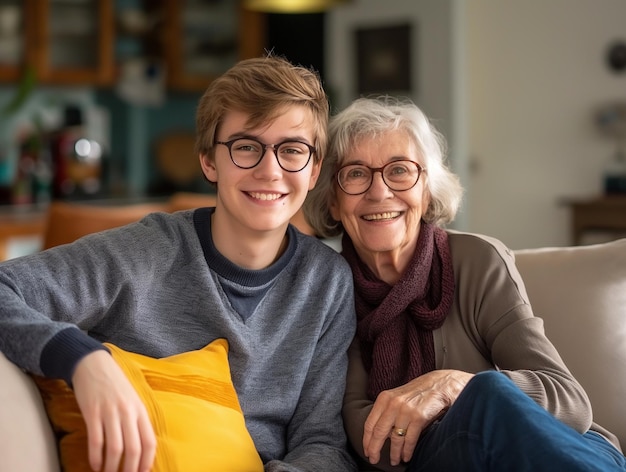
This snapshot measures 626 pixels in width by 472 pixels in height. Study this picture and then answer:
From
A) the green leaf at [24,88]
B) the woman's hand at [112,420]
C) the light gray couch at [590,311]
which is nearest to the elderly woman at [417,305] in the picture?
the light gray couch at [590,311]

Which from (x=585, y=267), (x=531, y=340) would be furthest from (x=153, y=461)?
(x=585, y=267)

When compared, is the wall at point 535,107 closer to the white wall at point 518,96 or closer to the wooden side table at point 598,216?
the white wall at point 518,96

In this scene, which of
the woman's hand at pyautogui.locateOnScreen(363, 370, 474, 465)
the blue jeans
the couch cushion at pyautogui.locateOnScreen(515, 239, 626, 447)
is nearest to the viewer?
the blue jeans

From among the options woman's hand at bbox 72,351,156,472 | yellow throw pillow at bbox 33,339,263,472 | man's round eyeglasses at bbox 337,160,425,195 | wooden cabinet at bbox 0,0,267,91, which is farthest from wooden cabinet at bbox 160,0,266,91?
woman's hand at bbox 72,351,156,472

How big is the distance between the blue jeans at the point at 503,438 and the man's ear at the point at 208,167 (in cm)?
67

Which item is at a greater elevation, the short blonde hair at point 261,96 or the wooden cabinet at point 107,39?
the wooden cabinet at point 107,39

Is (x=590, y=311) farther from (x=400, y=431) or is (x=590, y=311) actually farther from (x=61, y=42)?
(x=61, y=42)

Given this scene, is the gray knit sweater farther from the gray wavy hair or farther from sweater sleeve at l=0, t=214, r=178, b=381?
the gray wavy hair

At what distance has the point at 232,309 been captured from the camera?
1.67m

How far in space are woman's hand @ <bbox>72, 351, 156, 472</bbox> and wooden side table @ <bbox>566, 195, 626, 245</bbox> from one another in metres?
3.93

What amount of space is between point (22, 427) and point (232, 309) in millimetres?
466

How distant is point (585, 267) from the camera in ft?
6.50

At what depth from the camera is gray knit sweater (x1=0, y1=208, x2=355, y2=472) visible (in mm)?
1543

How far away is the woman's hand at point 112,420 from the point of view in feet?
4.25
